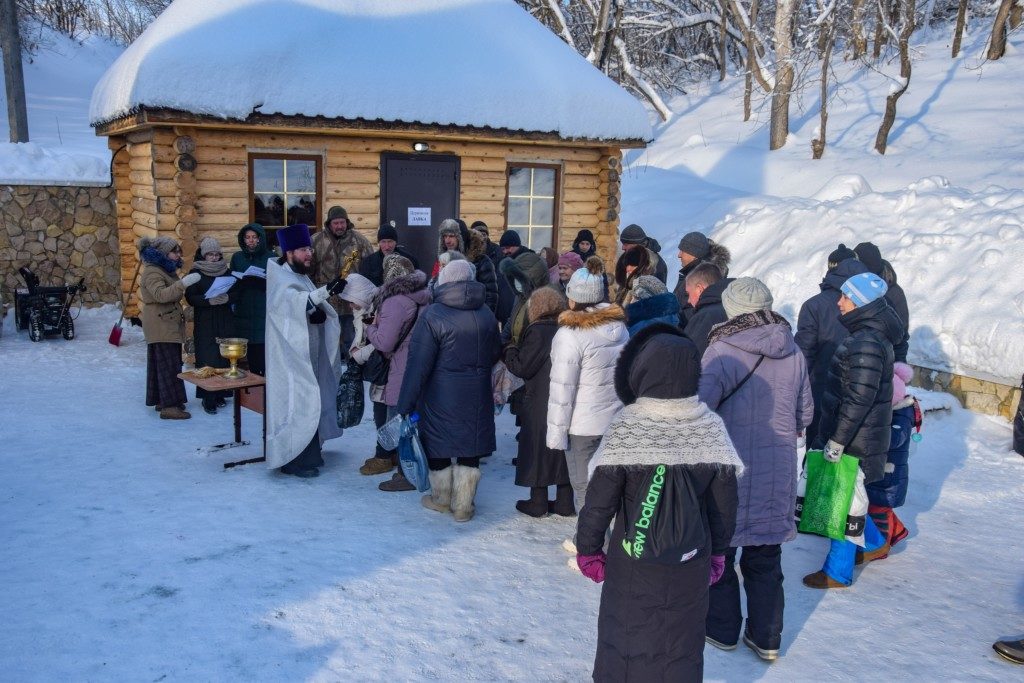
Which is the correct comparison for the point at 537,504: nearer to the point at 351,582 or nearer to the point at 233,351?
the point at 351,582

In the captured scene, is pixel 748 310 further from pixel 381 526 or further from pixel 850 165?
pixel 850 165

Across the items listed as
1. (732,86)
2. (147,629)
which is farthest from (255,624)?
(732,86)

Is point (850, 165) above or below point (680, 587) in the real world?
above

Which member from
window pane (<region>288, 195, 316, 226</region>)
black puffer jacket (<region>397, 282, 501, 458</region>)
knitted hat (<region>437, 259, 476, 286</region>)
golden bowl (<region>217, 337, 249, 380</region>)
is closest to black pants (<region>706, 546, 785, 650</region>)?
black puffer jacket (<region>397, 282, 501, 458</region>)

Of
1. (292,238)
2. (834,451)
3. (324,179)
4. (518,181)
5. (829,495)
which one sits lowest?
(829,495)

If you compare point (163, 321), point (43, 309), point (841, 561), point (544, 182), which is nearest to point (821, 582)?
point (841, 561)

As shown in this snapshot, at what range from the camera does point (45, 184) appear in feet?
41.1

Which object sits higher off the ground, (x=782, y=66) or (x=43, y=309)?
(x=782, y=66)

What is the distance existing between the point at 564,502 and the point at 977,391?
4869mm

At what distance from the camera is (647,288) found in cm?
579

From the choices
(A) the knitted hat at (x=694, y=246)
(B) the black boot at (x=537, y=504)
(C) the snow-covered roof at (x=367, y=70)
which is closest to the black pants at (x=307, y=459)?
(B) the black boot at (x=537, y=504)

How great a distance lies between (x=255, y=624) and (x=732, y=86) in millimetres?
30615

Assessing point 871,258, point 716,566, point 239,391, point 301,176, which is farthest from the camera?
point 301,176

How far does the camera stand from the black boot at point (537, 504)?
5891 millimetres
